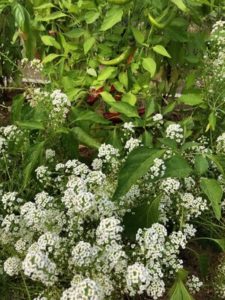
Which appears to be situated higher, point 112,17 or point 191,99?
point 112,17

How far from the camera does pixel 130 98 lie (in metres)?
1.73

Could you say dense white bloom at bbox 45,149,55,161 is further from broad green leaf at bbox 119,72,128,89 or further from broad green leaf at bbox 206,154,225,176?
broad green leaf at bbox 206,154,225,176

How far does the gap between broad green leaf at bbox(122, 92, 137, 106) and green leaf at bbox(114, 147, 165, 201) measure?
16.7 inches

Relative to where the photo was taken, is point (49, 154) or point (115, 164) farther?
point (49, 154)

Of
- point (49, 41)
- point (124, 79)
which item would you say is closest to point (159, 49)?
point (124, 79)

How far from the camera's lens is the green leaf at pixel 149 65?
164 cm

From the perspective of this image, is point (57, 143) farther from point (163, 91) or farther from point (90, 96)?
point (163, 91)

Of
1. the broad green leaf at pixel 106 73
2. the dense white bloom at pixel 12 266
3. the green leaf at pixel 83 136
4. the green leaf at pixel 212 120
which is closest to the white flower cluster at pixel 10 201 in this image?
the dense white bloom at pixel 12 266

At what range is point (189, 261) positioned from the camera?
5.44 ft

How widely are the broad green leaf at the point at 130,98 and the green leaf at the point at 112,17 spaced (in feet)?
0.80

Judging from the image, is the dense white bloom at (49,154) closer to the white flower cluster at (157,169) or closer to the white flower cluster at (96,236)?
the white flower cluster at (96,236)

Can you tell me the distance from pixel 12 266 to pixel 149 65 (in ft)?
2.23

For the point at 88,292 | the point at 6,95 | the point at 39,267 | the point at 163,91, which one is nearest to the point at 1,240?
the point at 39,267

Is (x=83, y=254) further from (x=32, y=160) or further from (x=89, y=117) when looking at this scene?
(x=89, y=117)
